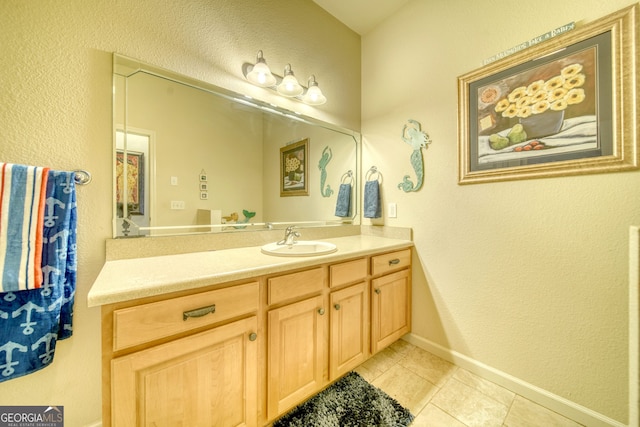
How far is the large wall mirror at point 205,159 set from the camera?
1.17 metres

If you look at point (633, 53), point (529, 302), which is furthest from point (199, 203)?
point (633, 53)

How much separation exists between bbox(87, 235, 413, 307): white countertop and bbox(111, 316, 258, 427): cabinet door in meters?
0.20

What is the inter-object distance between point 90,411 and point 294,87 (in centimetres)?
205

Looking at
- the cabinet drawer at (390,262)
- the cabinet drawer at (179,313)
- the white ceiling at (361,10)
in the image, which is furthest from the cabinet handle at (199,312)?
the white ceiling at (361,10)

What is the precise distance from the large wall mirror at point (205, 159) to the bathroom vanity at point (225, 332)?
0.25 m

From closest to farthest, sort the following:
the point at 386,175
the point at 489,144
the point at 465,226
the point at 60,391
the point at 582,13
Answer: the point at 60,391
the point at 582,13
the point at 489,144
the point at 465,226
the point at 386,175

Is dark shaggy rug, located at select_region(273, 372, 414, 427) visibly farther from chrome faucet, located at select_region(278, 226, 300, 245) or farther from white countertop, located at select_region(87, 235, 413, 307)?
chrome faucet, located at select_region(278, 226, 300, 245)

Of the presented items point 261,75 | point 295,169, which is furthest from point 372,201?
point 261,75

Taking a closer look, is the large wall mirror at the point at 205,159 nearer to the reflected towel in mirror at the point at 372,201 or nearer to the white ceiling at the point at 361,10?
the reflected towel in mirror at the point at 372,201

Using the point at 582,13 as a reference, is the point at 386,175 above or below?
below

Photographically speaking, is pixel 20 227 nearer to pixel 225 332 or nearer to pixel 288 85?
pixel 225 332

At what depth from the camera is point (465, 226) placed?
158 centimetres

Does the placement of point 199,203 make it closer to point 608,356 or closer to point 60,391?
point 60,391

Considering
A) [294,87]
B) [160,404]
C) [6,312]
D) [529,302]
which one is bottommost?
[160,404]
